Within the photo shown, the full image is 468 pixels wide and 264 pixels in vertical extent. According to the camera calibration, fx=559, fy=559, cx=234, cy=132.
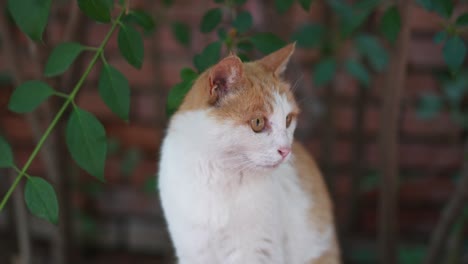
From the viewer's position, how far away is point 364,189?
2521 millimetres

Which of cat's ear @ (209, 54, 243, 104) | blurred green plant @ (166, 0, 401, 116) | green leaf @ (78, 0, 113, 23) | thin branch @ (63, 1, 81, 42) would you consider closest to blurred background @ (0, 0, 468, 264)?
thin branch @ (63, 1, 81, 42)

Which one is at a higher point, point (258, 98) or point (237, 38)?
point (237, 38)

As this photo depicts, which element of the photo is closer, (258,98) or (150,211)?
(258,98)

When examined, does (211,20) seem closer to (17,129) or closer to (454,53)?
(454,53)

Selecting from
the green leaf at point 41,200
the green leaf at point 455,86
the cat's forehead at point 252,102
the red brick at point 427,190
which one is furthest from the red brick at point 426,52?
the green leaf at point 41,200

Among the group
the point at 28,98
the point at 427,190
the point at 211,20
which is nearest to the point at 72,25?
the point at 211,20

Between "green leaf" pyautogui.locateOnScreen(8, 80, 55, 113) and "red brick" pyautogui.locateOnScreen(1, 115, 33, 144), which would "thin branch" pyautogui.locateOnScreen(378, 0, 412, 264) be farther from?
"red brick" pyautogui.locateOnScreen(1, 115, 33, 144)

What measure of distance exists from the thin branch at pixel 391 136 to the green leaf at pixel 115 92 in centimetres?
91

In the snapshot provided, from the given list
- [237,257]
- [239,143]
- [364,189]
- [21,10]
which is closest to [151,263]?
[364,189]

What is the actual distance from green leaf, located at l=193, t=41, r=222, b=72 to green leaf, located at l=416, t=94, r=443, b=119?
1.24m

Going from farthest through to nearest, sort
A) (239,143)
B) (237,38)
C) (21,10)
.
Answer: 1. (237,38)
2. (239,143)
3. (21,10)

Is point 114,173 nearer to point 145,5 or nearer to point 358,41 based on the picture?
point 145,5

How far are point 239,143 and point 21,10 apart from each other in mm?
521

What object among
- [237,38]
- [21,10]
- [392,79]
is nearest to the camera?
[21,10]
